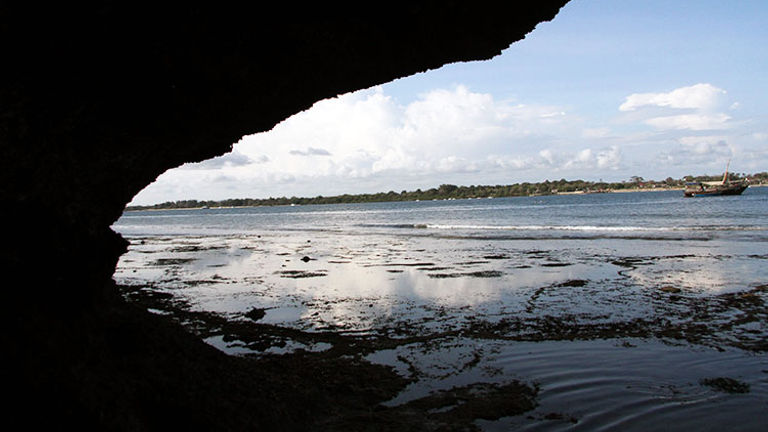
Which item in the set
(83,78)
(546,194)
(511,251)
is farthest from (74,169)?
(546,194)

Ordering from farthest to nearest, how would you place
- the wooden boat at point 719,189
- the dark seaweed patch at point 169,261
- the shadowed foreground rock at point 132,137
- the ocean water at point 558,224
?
the wooden boat at point 719,189, the ocean water at point 558,224, the dark seaweed patch at point 169,261, the shadowed foreground rock at point 132,137

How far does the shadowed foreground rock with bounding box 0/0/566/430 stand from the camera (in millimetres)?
3639

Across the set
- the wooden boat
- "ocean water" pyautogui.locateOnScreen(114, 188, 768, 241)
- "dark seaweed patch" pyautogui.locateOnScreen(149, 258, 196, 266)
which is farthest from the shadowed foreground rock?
the wooden boat

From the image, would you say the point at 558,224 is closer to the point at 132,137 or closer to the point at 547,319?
the point at 547,319

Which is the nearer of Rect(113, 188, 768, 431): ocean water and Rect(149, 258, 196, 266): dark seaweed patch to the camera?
Rect(113, 188, 768, 431): ocean water

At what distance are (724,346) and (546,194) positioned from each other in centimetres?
19456

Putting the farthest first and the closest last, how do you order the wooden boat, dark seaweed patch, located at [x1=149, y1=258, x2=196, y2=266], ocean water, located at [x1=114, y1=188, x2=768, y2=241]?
the wooden boat
ocean water, located at [x1=114, y1=188, x2=768, y2=241]
dark seaweed patch, located at [x1=149, y1=258, x2=196, y2=266]

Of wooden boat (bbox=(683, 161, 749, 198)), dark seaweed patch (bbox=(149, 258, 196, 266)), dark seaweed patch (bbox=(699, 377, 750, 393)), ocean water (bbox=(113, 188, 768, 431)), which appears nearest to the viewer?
ocean water (bbox=(113, 188, 768, 431))

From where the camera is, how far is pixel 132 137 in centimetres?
461

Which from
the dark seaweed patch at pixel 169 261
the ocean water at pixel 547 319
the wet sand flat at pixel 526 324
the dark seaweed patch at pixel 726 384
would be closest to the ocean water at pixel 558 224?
the ocean water at pixel 547 319

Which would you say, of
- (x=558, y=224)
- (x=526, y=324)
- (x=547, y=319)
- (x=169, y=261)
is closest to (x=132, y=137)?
(x=526, y=324)

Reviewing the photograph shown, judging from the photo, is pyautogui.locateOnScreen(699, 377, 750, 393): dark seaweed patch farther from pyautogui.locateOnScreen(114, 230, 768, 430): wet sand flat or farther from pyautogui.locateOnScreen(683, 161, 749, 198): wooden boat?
pyautogui.locateOnScreen(683, 161, 749, 198): wooden boat

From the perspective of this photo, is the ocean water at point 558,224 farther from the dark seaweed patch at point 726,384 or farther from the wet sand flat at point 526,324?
the dark seaweed patch at point 726,384

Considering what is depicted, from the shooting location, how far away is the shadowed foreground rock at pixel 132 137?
3639 millimetres
